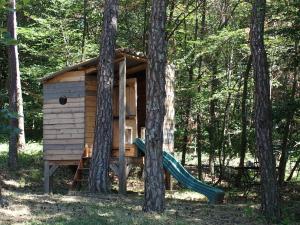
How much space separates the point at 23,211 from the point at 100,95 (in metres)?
5.01

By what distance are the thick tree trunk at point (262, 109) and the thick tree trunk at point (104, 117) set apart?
4524mm

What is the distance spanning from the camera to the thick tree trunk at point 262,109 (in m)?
9.50

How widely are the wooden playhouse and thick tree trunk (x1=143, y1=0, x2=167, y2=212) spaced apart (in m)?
4.72

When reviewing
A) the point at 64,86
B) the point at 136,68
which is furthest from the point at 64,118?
the point at 136,68

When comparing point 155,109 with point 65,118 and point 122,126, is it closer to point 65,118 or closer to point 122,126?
point 122,126

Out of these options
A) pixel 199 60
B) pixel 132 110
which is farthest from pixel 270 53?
pixel 132 110

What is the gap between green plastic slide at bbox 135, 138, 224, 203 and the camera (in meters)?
12.2

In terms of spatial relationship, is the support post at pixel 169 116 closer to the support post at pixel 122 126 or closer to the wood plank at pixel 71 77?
the support post at pixel 122 126

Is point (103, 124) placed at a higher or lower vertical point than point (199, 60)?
lower

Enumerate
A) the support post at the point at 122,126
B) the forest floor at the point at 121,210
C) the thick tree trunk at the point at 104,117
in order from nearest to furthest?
the forest floor at the point at 121,210 → the thick tree trunk at the point at 104,117 → the support post at the point at 122,126

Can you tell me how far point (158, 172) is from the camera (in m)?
9.16

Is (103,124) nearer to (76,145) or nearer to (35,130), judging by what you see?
(76,145)

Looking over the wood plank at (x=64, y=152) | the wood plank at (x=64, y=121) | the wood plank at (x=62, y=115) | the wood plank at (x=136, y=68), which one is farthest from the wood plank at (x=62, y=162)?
the wood plank at (x=136, y=68)

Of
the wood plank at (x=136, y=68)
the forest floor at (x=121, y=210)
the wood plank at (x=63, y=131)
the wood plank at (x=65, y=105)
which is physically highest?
the wood plank at (x=136, y=68)
